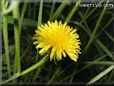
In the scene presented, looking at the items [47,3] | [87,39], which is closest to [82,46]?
[87,39]

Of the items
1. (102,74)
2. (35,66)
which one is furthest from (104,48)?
(35,66)

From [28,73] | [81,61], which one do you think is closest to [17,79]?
[28,73]

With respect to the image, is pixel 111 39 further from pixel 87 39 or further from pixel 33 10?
pixel 33 10

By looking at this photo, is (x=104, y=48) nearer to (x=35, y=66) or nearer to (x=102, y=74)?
(x=102, y=74)

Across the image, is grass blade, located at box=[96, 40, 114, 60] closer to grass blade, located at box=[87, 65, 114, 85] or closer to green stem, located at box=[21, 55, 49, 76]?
grass blade, located at box=[87, 65, 114, 85]

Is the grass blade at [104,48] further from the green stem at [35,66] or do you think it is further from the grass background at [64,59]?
the green stem at [35,66]

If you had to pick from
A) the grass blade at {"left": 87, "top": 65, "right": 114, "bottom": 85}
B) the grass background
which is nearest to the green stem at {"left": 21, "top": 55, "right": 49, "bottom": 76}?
the grass background

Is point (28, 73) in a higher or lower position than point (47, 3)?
lower
